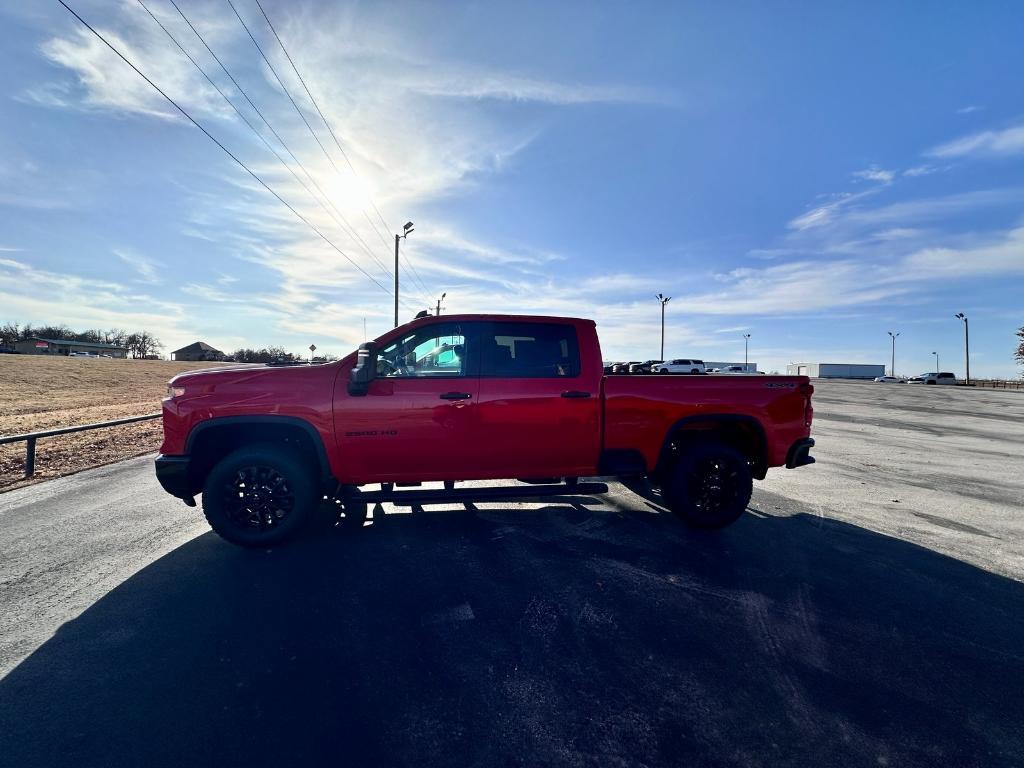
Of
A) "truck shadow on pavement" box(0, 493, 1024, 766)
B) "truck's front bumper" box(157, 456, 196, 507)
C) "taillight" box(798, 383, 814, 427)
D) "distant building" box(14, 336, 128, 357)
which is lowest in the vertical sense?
"truck shadow on pavement" box(0, 493, 1024, 766)

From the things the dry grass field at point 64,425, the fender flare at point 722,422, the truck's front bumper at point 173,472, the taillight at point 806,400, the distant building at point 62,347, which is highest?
the distant building at point 62,347

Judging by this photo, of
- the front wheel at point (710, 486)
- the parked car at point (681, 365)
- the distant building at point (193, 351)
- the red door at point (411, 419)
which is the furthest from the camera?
the distant building at point (193, 351)

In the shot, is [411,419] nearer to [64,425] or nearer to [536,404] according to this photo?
[536,404]

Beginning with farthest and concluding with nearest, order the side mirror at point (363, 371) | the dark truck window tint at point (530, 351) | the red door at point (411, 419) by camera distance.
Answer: the dark truck window tint at point (530, 351), the red door at point (411, 419), the side mirror at point (363, 371)

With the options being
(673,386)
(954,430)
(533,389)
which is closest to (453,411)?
(533,389)

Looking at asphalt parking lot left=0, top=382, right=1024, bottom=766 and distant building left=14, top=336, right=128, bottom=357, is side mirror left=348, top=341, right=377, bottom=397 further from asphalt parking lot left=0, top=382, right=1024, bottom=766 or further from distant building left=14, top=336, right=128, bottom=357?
distant building left=14, top=336, right=128, bottom=357

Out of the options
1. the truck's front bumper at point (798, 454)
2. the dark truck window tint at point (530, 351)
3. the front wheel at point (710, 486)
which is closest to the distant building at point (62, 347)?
the dark truck window tint at point (530, 351)

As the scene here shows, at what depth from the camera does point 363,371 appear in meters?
3.79

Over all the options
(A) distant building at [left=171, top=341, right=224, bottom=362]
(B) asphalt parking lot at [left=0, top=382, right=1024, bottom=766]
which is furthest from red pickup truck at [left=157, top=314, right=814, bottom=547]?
(A) distant building at [left=171, top=341, right=224, bottom=362]

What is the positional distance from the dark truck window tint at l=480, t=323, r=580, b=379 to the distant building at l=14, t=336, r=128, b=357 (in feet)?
388

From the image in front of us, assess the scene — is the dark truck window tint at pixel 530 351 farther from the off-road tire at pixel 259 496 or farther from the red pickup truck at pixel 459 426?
the off-road tire at pixel 259 496

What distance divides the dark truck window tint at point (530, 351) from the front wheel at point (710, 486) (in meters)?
1.56

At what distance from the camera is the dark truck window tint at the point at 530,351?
167 inches

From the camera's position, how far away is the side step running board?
4.04 metres
